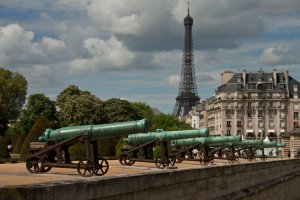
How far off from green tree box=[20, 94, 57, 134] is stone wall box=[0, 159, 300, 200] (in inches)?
2042

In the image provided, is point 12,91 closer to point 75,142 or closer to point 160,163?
point 160,163

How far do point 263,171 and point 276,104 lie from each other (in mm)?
121622

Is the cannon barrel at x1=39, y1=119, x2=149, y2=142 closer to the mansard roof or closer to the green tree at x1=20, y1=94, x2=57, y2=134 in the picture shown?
the green tree at x1=20, y1=94, x2=57, y2=134

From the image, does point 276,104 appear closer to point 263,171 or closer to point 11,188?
point 263,171

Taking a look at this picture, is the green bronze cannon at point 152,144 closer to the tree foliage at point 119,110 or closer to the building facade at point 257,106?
the tree foliage at point 119,110

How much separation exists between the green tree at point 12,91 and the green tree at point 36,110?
6.34 m

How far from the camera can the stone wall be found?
892 centimetres

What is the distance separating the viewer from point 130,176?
38.4 feet

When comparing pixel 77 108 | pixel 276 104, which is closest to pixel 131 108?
pixel 77 108

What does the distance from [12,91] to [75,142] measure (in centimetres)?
7466

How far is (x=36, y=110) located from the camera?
8012cm

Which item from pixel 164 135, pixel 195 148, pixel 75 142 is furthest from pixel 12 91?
pixel 75 142

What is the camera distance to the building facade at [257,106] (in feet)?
484

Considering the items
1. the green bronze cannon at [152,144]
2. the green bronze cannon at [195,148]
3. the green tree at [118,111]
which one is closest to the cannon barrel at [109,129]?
the green bronze cannon at [152,144]
